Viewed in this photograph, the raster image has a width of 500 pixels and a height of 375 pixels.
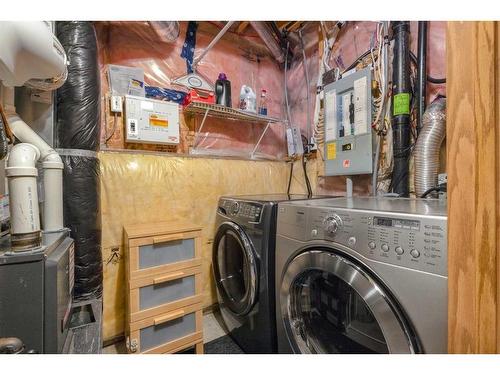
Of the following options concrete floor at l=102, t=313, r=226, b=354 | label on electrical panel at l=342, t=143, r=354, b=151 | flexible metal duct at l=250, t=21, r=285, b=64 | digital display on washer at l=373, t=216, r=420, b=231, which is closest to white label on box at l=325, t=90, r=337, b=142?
label on electrical panel at l=342, t=143, r=354, b=151

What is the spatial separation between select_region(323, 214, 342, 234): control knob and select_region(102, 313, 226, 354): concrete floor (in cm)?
123

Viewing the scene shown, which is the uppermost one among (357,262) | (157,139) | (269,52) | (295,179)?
(269,52)

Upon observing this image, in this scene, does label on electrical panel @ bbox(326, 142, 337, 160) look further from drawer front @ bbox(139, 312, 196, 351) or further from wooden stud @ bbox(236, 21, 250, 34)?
drawer front @ bbox(139, 312, 196, 351)

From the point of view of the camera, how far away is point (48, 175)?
1.05 m

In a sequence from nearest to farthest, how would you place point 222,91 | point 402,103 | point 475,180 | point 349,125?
point 475,180 → point 402,103 → point 349,125 → point 222,91

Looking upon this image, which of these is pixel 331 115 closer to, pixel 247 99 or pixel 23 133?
pixel 247 99

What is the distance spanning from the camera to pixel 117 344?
1.55 meters

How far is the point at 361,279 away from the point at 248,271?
0.69m

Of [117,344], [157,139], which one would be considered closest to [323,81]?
[157,139]

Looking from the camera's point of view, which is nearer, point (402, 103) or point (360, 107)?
point (402, 103)

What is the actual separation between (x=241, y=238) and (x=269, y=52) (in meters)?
2.01

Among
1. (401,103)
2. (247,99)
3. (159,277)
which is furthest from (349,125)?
(159,277)

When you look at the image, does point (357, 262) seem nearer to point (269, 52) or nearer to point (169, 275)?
point (169, 275)

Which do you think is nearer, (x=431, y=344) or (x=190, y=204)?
(x=431, y=344)
